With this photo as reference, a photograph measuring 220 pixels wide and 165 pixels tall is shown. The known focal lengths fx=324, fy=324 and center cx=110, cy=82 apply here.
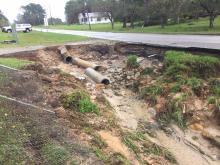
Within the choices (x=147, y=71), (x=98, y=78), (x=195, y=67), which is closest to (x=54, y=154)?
(x=195, y=67)

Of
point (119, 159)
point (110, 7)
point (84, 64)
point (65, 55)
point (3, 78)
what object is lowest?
point (119, 159)

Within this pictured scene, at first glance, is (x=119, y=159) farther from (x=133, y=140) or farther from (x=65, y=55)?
(x=65, y=55)

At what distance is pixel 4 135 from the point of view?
22.5 ft

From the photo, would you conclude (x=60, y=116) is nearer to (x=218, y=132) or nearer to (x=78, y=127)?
(x=78, y=127)

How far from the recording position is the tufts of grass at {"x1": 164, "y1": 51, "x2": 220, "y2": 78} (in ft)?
42.4

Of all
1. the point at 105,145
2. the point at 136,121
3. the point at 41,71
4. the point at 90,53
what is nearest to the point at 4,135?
the point at 105,145

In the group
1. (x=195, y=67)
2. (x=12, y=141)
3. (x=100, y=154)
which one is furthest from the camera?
(x=195, y=67)

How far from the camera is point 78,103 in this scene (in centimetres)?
1026

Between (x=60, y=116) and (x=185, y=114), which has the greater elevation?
(x=60, y=116)

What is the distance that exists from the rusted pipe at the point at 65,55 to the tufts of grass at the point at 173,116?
936 cm

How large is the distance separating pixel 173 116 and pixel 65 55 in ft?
34.8

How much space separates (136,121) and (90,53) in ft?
35.9

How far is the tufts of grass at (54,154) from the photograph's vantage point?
20.2ft

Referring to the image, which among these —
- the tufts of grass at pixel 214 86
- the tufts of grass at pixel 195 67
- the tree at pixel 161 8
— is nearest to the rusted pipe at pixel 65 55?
the tufts of grass at pixel 195 67
